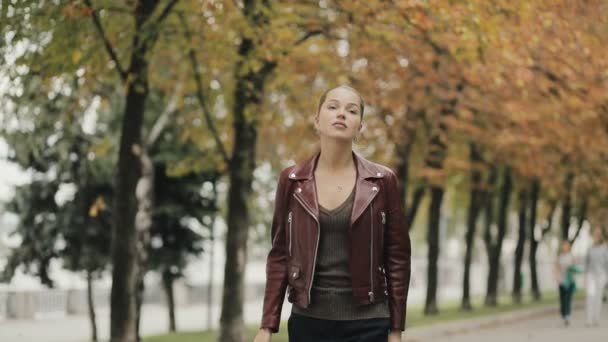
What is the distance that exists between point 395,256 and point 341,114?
0.60 metres

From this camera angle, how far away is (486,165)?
31.3 meters

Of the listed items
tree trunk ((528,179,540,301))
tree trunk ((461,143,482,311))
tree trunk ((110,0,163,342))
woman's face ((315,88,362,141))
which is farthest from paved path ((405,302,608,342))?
woman's face ((315,88,362,141))

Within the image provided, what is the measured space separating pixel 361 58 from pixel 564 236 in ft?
79.8

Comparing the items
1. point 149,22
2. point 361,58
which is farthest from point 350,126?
point 361,58

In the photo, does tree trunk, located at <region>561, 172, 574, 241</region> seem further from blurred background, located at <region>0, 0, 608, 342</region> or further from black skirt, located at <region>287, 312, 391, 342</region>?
black skirt, located at <region>287, 312, 391, 342</region>

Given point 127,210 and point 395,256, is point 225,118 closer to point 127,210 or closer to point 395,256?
point 127,210

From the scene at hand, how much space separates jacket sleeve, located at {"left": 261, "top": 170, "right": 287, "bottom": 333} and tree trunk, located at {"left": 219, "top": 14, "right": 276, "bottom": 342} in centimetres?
1283

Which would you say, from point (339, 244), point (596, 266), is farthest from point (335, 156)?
point (596, 266)

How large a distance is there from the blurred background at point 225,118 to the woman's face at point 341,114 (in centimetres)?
811

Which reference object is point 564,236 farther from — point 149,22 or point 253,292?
point 149,22

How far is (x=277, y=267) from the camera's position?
14.7 ft

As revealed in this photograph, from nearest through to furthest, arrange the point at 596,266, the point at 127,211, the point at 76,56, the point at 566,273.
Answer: the point at 76,56 < the point at 127,211 < the point at 596,266 < the point at 566,273

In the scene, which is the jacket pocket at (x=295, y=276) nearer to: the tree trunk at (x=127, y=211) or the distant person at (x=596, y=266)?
the tree trunk at (x=127, y=211)

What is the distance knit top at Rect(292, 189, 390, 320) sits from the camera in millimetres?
4309
